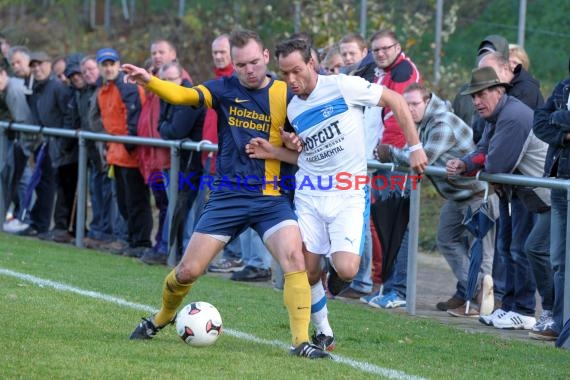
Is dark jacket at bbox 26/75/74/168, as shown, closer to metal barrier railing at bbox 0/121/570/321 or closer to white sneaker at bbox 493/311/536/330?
metal barrier railing at bbox 0/121/570/321

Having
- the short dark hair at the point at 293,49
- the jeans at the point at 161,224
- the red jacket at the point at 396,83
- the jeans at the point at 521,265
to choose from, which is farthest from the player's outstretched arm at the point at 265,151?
the jeans at the point at 161,224

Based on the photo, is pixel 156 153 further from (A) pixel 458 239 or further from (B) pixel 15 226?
(A) pixel 458 239

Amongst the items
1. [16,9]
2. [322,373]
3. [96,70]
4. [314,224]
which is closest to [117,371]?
[322,373]

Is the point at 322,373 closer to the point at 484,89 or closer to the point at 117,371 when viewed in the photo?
the point at 117,371

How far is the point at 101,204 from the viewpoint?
1416cm

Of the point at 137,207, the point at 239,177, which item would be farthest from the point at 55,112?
the point at 239,177

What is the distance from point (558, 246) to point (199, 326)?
2.73 meters

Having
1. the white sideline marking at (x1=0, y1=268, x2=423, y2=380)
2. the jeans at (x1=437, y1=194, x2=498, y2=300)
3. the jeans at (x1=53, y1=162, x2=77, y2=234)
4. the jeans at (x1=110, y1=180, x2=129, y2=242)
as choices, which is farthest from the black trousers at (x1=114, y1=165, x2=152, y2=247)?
the jeans at (x1=437, y1=194, x2=498, y2=300)

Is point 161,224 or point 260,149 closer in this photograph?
point 260,149

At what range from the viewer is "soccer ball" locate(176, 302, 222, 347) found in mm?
7387

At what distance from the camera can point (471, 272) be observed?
930 cm

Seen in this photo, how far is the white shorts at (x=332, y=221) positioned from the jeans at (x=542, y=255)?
174 centimetres

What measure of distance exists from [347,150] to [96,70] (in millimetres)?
7000

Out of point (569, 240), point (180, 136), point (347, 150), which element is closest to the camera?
point (347, 150)
